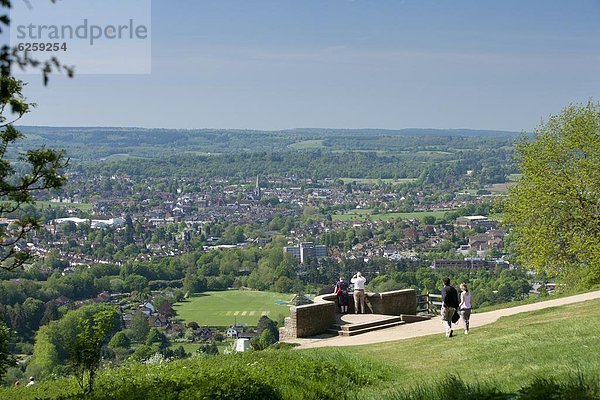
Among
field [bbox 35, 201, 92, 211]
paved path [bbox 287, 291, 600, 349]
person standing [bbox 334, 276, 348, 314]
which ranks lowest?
field [bbox 35, 201, 92, 211]

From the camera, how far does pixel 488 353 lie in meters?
13.8

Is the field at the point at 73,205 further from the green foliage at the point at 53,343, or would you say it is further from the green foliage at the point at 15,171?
the green foliage at the point at 15,171

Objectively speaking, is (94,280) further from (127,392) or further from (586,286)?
(127,392)

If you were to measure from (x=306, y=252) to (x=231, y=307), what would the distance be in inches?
1292

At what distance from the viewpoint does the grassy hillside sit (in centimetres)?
1005

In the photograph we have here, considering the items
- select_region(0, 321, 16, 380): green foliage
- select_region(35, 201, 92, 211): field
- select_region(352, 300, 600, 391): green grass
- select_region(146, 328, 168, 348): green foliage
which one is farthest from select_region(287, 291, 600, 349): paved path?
select_region(35, 201, 92, 211): field

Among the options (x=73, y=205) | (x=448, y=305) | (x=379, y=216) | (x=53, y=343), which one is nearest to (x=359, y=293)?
(x=448, y=305)

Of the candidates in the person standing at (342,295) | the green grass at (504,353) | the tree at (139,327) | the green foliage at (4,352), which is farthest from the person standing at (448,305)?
the tree at (139,327)

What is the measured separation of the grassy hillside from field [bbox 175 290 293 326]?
41.5m

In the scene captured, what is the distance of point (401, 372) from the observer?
1388cm

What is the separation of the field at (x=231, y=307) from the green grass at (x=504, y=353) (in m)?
40.3

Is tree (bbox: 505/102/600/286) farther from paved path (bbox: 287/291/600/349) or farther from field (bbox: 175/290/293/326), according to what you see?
field (bbox: 175/290/293/326)

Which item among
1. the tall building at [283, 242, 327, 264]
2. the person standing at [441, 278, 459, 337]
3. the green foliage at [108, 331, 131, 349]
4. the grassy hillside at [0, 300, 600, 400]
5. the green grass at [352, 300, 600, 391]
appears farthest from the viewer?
the tall building at [283, 242, 327, 264]

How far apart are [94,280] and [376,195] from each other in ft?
371
